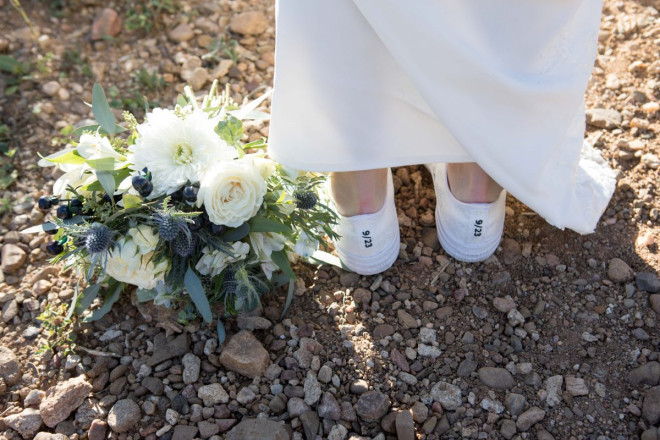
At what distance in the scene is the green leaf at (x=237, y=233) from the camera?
1400 mm

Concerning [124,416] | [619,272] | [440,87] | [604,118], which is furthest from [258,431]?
[604,118]

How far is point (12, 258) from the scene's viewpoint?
5.71 ft

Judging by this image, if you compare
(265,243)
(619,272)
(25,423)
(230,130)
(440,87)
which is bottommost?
(25,423)

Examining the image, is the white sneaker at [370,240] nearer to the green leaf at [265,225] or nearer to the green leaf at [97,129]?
the green leaf at [265,225]

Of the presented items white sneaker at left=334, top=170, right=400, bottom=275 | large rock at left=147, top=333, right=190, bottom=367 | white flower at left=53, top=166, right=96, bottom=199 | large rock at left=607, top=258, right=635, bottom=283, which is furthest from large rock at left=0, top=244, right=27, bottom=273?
large rock at left=607, top=258, right=635, bottom=283

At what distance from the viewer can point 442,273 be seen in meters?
1.70

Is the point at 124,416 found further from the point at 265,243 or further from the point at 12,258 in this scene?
the point at 12,258

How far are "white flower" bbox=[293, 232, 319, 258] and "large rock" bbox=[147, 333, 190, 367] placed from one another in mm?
362

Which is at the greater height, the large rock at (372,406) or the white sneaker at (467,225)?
the white sneaker at (467,225)

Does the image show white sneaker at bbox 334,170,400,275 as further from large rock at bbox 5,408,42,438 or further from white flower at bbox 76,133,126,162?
large rock at bbox 5,408,42,438

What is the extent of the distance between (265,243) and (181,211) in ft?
0.73

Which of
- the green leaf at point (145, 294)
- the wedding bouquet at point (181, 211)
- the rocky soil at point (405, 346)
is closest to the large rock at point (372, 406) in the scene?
the rocky soil at point (405, 346)

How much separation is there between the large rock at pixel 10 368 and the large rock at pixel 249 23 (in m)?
1.36

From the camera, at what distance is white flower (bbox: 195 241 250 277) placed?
4.61ft
